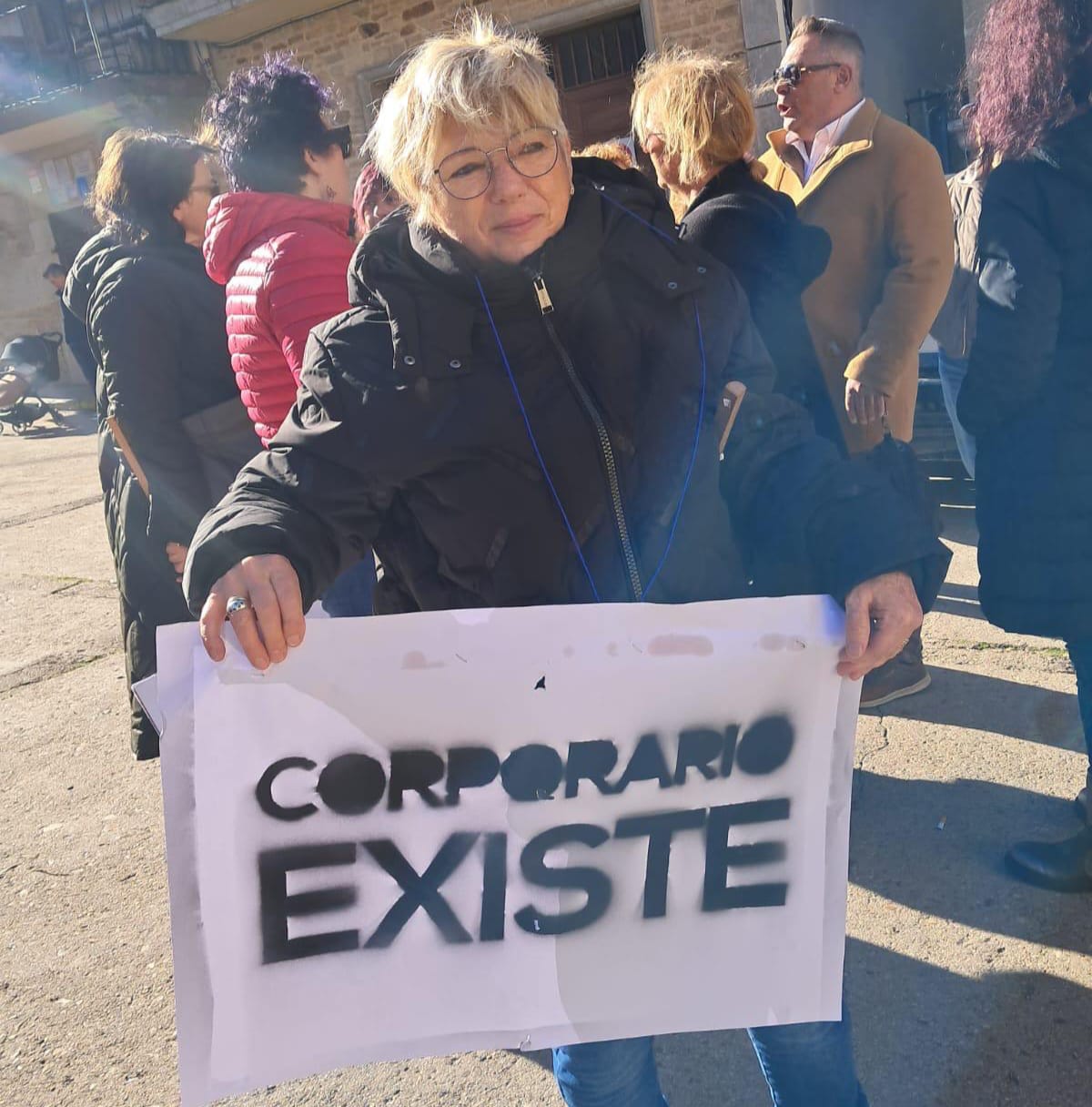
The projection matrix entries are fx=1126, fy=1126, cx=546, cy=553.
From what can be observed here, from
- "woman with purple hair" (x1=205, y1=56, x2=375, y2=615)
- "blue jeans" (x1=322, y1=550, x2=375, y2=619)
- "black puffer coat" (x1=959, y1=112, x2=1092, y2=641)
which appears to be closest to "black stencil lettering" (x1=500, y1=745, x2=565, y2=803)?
"woman with purple hair" (x1=205, y1=56, x2=375, y2=615)

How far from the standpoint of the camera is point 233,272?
2848 millimetres

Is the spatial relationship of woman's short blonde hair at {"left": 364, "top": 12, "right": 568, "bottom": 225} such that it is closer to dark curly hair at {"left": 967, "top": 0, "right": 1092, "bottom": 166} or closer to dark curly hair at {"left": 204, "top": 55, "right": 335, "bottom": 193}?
dark curly hair at {"left": 967, "top": 0, "right": 1092, "bottom": 166}

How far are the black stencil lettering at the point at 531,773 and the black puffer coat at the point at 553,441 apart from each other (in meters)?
0.22

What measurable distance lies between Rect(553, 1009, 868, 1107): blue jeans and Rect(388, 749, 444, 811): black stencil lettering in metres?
0.49

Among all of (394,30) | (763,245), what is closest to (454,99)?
(763,245)

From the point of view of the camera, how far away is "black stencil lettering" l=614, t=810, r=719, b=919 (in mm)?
1615

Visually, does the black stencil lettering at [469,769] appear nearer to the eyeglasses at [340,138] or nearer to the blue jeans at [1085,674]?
the blue jeans at [1085,674]

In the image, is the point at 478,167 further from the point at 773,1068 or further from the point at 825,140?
the point at 825,140

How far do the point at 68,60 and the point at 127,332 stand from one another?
15.7 m

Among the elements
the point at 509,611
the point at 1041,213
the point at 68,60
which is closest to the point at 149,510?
the point at 509,611

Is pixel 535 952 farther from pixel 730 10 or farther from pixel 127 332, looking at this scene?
pixel 730 10

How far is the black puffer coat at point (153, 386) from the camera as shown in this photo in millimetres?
2969

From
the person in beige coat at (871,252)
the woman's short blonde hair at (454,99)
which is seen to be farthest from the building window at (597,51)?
the woman's short blonde hair at (454,99)

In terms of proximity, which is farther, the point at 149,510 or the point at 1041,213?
the point at 149,510
